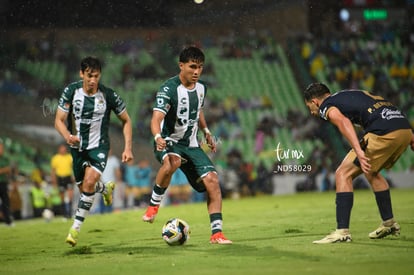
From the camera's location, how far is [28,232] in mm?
13977

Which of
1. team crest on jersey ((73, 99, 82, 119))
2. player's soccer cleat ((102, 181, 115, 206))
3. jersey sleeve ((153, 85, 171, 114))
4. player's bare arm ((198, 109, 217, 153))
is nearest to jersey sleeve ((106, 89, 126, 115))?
team crest on jersey ((73, 99, 82, 119))

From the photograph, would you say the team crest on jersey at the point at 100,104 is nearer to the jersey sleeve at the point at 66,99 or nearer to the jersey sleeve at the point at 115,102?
the jersey sleeve at the point at 115,102

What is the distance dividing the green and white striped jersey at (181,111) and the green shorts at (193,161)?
0.10m

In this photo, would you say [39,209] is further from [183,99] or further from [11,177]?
[183,99]

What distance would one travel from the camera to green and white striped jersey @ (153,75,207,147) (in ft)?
32.3

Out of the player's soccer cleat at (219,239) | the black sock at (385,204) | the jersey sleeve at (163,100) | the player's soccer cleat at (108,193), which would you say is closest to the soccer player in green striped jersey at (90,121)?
the jersey sleeve at (163,100)

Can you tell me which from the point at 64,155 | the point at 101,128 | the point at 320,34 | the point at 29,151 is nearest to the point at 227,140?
the point at 320,34

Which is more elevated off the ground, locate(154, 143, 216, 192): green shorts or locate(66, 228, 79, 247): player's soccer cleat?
locate(154, 143, 216, 192): green shorts

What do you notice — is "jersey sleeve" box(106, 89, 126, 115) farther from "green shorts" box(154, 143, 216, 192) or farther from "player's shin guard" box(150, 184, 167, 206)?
"player's shin guard" box(150, 184, 167, 206)

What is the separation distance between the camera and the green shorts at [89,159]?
33.0 ft

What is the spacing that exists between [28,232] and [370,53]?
1494cm

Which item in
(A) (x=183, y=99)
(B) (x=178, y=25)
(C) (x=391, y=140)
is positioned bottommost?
(C) (x=391, y=140)

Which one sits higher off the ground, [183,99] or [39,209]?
[183,99]

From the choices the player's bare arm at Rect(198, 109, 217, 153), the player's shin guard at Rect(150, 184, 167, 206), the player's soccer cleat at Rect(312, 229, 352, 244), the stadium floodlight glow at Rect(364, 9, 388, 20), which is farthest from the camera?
the stadium floodlight glow at Rect(364, 9, 388, 20)
